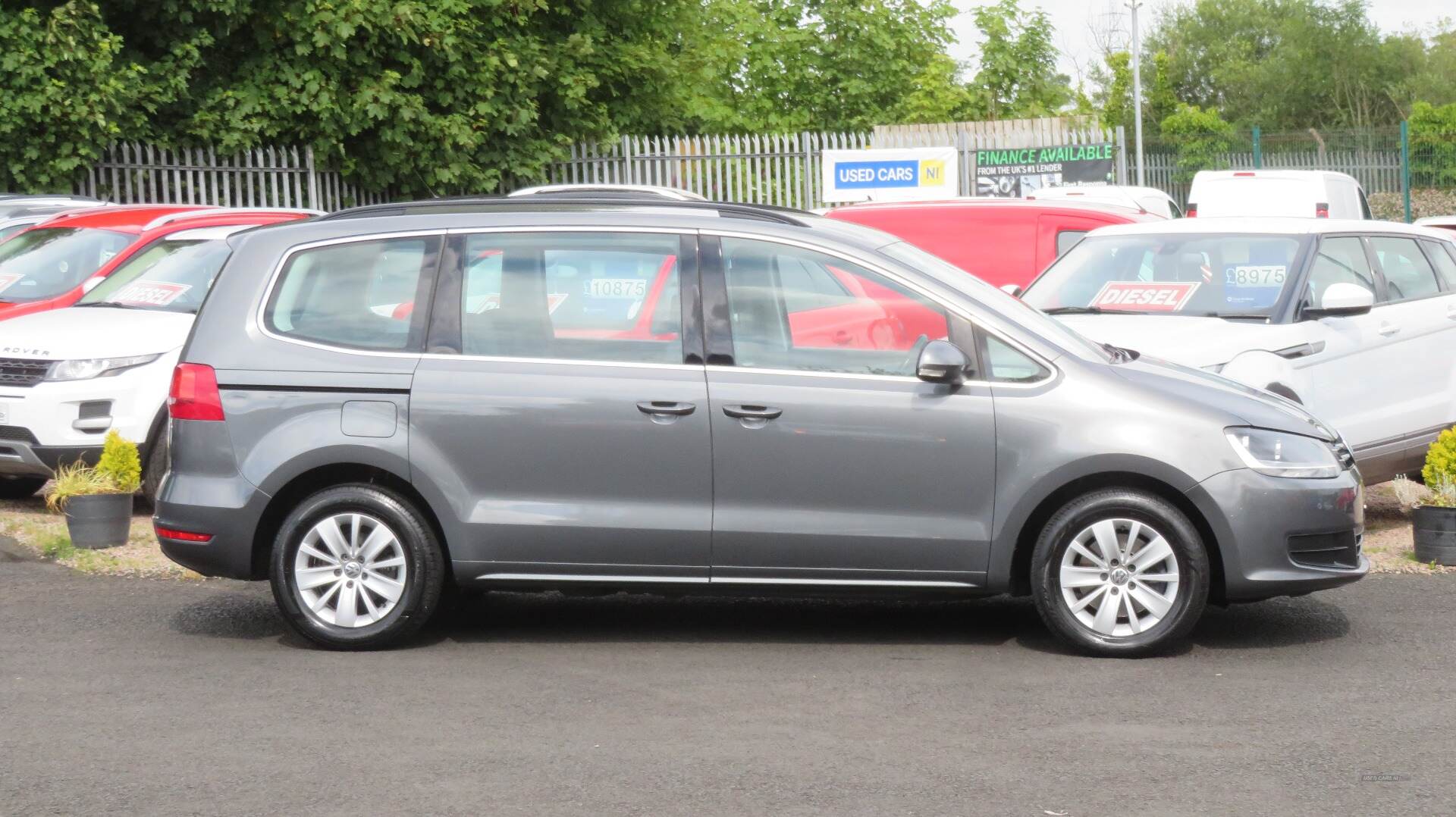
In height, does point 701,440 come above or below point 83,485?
above

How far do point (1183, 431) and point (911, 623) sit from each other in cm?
151

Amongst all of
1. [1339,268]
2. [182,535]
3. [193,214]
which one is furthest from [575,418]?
[193,214]

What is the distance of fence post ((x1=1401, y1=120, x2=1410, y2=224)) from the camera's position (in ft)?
100

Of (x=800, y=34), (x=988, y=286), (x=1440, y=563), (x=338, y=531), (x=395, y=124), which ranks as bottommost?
(x=1440, y=563)

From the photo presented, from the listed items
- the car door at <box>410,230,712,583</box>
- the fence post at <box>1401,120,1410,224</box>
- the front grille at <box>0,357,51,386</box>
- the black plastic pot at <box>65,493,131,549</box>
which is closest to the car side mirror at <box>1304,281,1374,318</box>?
the car door at <box>410,230,712,583</box>

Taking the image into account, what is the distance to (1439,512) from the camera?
339 inches

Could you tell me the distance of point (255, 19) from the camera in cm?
2309

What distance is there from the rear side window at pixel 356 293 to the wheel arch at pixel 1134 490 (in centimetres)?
251

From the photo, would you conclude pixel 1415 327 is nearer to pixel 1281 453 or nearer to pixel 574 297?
pixel 1281 453

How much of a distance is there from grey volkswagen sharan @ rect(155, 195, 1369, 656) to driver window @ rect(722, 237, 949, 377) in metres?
0.01

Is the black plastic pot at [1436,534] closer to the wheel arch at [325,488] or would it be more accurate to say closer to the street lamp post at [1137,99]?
the wheel arch at [325,488]

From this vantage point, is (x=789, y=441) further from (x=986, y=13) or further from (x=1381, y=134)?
(x=986, y=13)

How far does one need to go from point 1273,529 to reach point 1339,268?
375cm

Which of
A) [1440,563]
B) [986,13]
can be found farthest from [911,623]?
[986,13]
